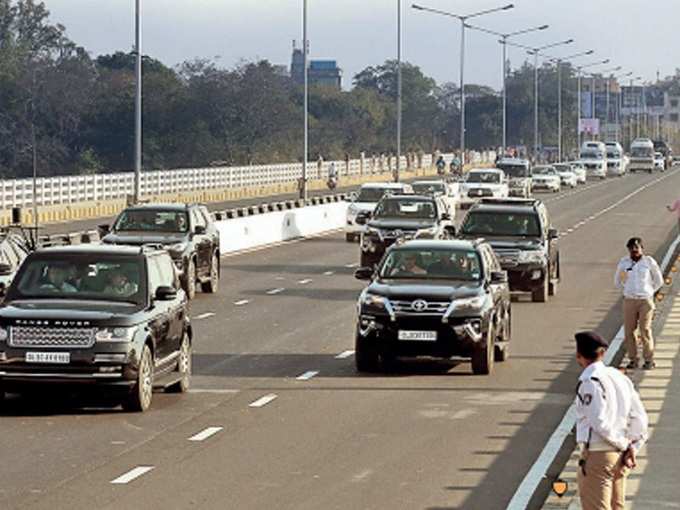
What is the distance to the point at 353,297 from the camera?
3662cm

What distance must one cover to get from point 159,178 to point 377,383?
214 ft

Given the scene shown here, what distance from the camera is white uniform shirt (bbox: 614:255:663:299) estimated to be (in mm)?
24938

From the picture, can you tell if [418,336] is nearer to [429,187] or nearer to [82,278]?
[82,278]

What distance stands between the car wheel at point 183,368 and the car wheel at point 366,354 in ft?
8.61

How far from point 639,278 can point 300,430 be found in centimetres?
715

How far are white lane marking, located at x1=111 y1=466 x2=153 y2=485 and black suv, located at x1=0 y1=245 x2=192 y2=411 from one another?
3.36 meters

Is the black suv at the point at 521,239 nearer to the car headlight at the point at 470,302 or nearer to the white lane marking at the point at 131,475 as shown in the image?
the car headlight at the point at 470,302

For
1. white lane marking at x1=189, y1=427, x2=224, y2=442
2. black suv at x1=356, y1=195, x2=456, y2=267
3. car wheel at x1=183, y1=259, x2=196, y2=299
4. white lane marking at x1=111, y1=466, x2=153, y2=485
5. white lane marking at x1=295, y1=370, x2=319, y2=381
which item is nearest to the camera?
white lane marking at x1=111, y1=466, x2=153, y2=485

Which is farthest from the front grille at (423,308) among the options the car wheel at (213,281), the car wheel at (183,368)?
the car wheel at (213,281)

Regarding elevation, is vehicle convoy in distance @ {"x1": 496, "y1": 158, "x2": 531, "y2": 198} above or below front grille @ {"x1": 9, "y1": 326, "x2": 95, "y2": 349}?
above

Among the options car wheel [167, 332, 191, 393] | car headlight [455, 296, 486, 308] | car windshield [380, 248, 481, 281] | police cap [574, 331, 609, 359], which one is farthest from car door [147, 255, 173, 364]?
police cap [574, 331, 609, 359]

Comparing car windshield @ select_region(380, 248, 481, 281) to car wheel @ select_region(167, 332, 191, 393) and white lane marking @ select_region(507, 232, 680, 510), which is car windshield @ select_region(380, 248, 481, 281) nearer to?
car wheel @ select_region(167, 332, 191, 393)

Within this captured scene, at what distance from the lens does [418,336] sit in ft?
78.8

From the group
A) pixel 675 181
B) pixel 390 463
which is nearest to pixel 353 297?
pixel 390 463
